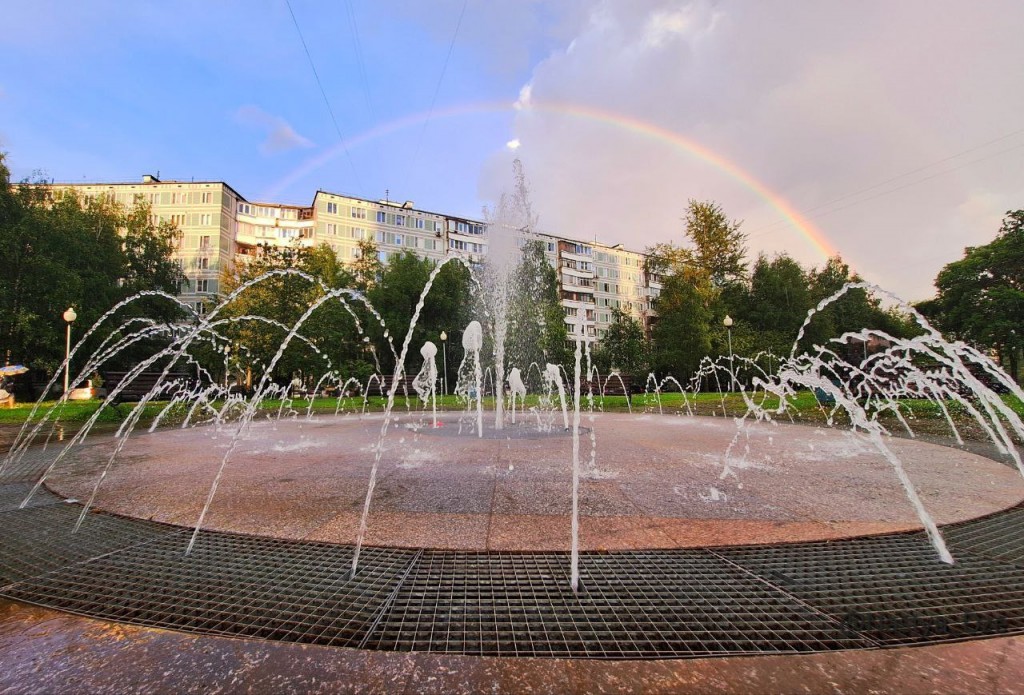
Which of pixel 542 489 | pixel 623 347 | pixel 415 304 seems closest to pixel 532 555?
pixel 542 489

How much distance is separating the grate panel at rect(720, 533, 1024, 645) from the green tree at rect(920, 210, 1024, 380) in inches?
2038

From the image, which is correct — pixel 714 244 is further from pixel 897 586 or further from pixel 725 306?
pixel 897 586

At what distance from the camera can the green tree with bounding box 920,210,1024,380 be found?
38938mm

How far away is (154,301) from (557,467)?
44.4 m

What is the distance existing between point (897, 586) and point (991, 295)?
179 ft

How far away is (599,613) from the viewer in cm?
230

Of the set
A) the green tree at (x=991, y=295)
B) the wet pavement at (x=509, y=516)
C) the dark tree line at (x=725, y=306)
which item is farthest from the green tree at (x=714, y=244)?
the wet pavement at (x=509, y=516)

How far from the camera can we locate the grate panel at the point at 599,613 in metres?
2.03

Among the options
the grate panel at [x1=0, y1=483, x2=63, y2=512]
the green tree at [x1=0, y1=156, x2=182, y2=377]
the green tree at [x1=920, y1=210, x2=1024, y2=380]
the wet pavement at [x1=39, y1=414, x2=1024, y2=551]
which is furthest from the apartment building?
the grate panel at [x1=0, y1=483, x2=63, y2=512]

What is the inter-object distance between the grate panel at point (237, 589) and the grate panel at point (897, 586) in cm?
231

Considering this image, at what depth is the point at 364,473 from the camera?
18.1 feet

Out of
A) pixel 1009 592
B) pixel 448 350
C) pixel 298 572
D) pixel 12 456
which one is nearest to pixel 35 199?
pixel 448 350

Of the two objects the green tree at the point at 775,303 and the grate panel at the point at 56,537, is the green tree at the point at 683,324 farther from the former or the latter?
the grate panel at the point at 56,537

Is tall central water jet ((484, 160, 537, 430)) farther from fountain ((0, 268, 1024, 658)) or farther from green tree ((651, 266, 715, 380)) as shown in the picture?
green tree ((651, 266, 715, 380))
